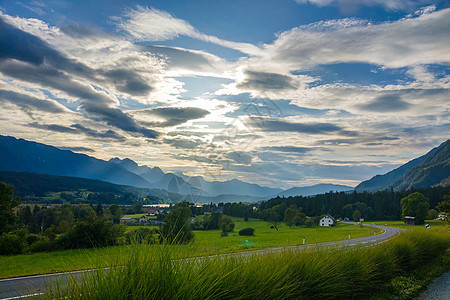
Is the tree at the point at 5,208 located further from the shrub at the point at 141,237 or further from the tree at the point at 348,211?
the tree at the point at 348,211

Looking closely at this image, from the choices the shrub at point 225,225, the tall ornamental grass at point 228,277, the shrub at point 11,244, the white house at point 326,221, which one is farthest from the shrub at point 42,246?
the white house at point 326,221

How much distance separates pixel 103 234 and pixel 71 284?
53.6 feet

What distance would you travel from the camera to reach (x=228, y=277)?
15.9 feet

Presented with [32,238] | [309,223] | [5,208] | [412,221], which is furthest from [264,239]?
[412,221]

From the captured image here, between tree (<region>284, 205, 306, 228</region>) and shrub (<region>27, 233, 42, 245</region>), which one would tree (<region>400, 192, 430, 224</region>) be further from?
shrub (<region>27, 233, 42, 245</region>)

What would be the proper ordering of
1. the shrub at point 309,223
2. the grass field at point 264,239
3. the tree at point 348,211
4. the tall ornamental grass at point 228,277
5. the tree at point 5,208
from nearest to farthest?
the tall ornamental grass at point 228,277 → the grass field at point 264,239 → the tree at point 5,208 → the shrub at point 309,223 → the tree at point 348,211

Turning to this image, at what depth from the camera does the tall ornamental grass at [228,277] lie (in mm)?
3717

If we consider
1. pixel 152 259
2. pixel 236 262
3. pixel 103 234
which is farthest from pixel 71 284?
pixel 103 234

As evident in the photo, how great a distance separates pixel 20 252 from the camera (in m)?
17.7

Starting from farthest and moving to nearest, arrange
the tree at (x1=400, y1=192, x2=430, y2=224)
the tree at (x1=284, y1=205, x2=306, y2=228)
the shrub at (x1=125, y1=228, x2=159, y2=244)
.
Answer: the tree at (x1=284, y1=205, x2=306, y2=228) → the tree at (x1=400, y1=192, x2=430, y2=224) → the shrub at (x1=125, y1=228, x2=159, y2=244)

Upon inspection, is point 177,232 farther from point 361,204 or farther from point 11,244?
point 361,204

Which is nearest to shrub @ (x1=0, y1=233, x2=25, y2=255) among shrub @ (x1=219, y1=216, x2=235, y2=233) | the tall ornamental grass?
the tall ornamental grass

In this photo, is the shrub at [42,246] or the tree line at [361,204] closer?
the shrub at [42,246]

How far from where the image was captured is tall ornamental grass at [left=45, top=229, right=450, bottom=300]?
3717mm
